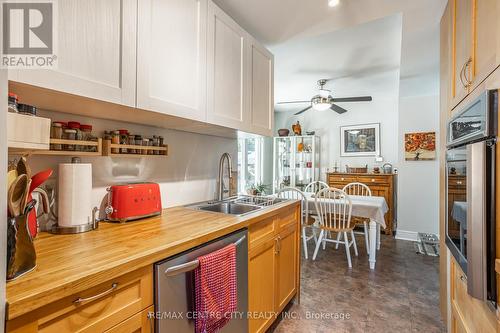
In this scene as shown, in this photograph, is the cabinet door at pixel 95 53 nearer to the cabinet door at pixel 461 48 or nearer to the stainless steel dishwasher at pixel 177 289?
the stainless steel dishwasher at pixel 177 289

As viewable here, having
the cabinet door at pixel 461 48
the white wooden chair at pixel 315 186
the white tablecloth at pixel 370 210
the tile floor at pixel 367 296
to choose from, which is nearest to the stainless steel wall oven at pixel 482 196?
the cabinet door at pixel 461 48

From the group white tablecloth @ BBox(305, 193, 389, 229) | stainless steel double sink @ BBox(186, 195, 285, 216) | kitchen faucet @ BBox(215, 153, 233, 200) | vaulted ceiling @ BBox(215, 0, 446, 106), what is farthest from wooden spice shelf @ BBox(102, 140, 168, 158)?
white tablecloth @ BBox(305, 193, 389, 229)

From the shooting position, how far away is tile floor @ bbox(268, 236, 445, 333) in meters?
1.88

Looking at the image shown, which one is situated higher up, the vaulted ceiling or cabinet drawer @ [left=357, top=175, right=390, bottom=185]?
the vaulted ceiling

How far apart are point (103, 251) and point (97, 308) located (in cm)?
19

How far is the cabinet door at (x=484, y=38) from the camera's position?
0.90 metres

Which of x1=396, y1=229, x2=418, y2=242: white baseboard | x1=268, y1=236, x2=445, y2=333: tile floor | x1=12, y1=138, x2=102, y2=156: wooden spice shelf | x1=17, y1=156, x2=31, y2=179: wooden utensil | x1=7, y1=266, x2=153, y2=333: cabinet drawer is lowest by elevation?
x1=268, y1=236, x2=445, y2=333: tile floor

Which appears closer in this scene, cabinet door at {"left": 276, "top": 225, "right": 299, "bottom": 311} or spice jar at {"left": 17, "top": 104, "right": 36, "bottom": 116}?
spice jar at {"left": 17, "top": 104, "right": 36, "bottom": 116}

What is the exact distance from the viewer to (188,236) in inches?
42.2

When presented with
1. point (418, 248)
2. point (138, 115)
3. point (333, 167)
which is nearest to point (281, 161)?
point (333, 167)

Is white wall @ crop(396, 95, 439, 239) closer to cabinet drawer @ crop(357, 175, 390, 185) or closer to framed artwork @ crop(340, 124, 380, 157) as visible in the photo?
cabinet drawer @ crop(357, 175, 390, 185)

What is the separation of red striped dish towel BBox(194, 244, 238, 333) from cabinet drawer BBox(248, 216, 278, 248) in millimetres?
247

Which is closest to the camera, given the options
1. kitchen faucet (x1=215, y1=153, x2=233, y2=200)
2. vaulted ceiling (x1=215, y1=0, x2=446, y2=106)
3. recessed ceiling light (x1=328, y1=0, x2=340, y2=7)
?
recessed ceiling light (x1=328, y1=0, x2=340, y2=7)

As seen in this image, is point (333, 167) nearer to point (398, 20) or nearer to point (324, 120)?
point (324, 120)
